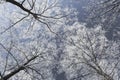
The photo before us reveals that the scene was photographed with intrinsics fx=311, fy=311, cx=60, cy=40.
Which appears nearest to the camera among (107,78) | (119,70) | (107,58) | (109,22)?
(109,22)

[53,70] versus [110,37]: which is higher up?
[110,37]

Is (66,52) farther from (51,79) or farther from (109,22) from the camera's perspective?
(109,22)

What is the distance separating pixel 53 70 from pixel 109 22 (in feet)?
573

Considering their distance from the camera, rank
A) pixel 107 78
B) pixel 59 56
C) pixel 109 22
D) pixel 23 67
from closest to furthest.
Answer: pixel 23 67 < pixel 109 22 < pixel 107 78 < pixel 59 56

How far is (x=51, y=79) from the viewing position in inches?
7106

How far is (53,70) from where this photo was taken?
185 m

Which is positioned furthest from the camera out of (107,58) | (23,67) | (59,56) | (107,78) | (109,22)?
(59,56)

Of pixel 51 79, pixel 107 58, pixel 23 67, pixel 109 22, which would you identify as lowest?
pixel 51 79

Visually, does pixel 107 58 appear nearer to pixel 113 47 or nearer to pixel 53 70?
→ pixel 113 47

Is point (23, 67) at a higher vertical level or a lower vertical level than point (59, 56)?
higher

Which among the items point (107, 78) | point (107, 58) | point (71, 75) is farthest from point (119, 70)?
point (107, 78)

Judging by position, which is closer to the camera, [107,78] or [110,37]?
[107,78]

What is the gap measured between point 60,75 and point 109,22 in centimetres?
16800

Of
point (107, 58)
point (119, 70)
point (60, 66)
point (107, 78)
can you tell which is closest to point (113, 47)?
point (107, 58)
